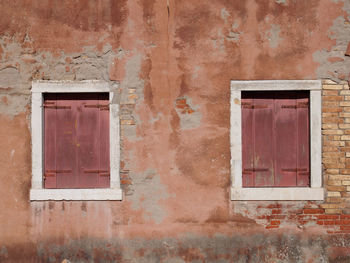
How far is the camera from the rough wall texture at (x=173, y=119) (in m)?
4.31

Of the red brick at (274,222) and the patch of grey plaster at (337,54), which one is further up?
the patch of grey plaster at (337,54)

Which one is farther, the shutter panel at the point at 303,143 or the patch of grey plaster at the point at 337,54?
the shutter panel at the point at 303,143

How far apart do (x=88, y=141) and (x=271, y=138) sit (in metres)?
2.37

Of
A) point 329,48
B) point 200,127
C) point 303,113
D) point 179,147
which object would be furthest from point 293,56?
point 179,147

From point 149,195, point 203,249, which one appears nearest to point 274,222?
point 203,249

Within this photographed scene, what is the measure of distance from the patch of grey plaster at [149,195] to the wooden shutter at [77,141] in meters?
0.43

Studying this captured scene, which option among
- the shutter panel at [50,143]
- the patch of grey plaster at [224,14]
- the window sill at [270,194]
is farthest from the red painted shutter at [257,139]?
the shutter panel at [50,143]

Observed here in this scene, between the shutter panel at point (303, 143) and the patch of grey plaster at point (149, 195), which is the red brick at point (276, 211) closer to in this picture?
the shutter panel at point (303, 143)

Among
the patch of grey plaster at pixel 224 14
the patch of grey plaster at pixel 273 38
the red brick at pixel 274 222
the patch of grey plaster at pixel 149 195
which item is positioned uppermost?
the patch of grey plaster at pixel 224 14

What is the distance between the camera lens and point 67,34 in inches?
172

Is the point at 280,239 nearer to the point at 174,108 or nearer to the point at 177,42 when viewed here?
the point at 174,108

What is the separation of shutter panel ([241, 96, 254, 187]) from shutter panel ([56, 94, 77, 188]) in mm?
2183

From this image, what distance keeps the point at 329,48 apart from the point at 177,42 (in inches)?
74.7

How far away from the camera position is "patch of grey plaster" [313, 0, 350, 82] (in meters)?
4.29
